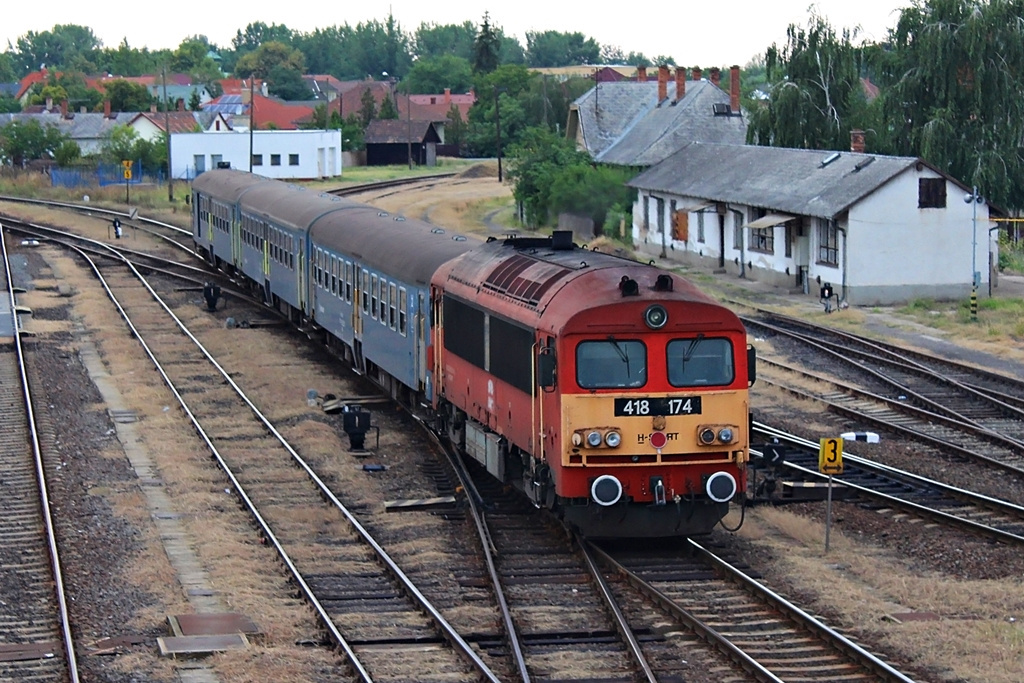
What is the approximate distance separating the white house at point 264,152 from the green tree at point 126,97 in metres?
39.2

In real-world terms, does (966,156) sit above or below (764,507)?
above

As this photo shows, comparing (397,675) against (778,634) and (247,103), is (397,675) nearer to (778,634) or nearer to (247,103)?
(778,634)

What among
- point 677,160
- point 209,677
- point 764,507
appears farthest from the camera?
point 677,160

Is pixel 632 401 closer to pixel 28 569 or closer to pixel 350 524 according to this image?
pixel 350 524

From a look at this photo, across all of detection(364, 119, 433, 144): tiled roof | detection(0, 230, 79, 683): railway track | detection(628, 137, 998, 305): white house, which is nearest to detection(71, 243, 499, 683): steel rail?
detection(0, 230, 79, 683): railway track

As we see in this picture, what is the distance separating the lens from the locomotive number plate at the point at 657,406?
13.5 meters

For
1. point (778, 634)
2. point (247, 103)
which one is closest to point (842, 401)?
point (778, 634)

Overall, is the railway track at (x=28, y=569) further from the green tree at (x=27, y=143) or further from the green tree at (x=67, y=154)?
the green tree at (x=27, y=143)

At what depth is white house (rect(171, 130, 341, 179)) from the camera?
3196 inches

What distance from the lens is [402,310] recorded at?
20281 millimetres

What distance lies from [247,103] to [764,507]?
115 meters

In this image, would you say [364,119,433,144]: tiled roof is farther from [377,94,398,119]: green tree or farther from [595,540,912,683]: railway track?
[595,540,912,683]: railway track

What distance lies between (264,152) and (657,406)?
73.1 meters

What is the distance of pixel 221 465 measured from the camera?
18.7m
